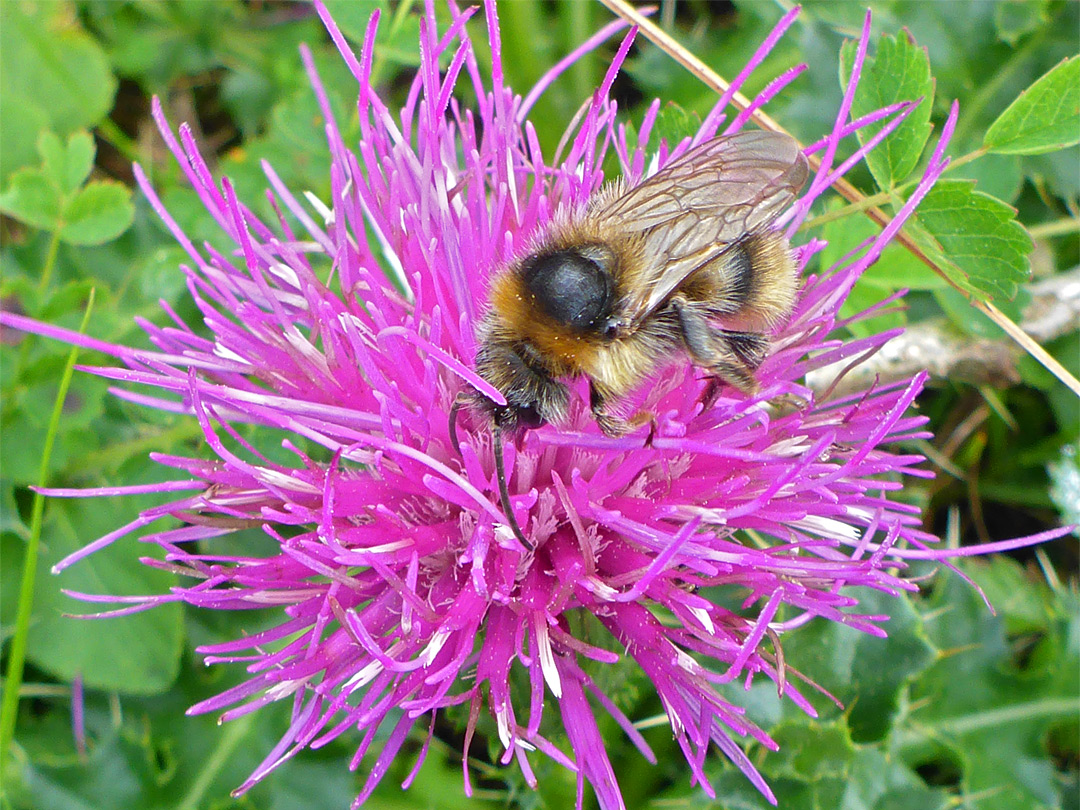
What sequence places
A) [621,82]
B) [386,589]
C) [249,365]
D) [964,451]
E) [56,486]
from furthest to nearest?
[621,82], [964,451], [56,486], [249,365], [386,589]

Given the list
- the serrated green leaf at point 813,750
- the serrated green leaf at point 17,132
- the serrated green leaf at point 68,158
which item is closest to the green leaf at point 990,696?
the serrated green leaf at point 813,750

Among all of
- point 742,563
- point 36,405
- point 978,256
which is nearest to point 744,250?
point 742,563

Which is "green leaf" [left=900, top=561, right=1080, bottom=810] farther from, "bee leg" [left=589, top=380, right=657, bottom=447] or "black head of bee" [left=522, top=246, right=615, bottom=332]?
"black head of bee" [left=522, top=246, right=615, bottom=332]

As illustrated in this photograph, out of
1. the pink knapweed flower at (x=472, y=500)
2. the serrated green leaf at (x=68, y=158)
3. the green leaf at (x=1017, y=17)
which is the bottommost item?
the serrated green leaf at (x=68, y=158)

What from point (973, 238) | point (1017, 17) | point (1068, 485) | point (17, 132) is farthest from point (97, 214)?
point (1068, 485)

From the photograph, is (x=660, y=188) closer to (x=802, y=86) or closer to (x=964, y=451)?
(x=802, y=86)

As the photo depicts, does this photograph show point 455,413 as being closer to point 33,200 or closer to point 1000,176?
point 33,200

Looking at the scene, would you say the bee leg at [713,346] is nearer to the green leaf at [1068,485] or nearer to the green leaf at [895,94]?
the green leaf at [895,94]
